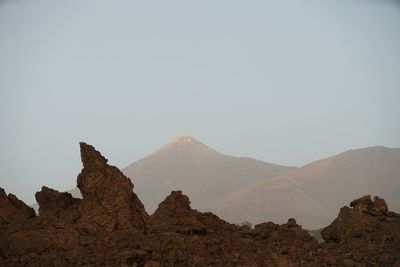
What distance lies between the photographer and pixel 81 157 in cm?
1712

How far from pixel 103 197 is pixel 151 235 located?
1778 millimetres

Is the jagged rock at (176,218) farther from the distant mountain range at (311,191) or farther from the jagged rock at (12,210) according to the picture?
the distant mountain range at (311,191)

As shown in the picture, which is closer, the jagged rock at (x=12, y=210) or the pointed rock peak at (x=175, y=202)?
the jagged rock at (x=12, y=210)

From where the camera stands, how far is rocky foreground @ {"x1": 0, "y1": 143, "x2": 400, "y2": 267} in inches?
567

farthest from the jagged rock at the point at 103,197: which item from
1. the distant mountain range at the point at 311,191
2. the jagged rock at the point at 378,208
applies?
the distant mountain range at the point at 311,191

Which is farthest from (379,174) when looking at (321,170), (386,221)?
(386,221)

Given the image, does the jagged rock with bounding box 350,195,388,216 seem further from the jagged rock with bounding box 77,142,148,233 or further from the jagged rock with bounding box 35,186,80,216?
the jagged rock with bounding box 35,186,80,216

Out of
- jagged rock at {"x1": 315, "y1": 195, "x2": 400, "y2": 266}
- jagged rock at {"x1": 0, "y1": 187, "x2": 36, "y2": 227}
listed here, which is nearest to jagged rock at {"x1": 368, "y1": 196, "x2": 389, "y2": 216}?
jagged rock at {"x1": 315, "y1": 195, "x2": 400, "y2": 266}

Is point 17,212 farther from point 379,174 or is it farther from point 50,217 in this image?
point 379,174

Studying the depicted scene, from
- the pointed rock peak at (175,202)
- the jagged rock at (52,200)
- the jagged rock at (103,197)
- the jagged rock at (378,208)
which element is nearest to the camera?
the jagged rock at (103,197)

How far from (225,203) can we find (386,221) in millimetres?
133041

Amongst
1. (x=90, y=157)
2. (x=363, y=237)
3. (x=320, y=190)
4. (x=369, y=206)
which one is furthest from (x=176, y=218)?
(x=320, y=190)

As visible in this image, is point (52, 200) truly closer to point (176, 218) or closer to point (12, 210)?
point (12, 210)

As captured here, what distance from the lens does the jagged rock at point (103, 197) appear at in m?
16.5
